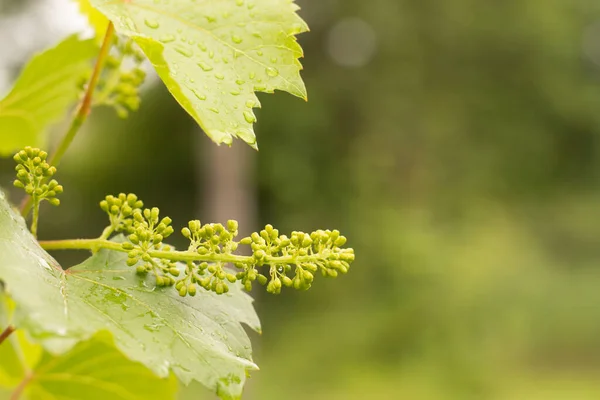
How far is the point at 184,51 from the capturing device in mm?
679

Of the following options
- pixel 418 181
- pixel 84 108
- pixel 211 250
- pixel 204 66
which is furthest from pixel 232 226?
pixel 418 181

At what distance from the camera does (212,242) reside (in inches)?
24.8

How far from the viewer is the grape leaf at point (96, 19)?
1027mm

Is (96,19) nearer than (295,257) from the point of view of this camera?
No

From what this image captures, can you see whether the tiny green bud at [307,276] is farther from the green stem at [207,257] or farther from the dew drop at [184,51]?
the dew drop at [184,51]

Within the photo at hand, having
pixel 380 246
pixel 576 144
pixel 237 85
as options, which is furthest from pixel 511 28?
pixel 237 85

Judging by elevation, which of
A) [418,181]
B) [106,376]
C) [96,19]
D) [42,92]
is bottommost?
[418,181]

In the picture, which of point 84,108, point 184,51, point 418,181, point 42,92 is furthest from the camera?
point 418,181

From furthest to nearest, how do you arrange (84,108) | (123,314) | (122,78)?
(122,78) → (84,108) → (123,314)

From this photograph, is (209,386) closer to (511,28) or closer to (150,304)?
(150,304)

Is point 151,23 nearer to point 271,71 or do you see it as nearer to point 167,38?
point 167,38

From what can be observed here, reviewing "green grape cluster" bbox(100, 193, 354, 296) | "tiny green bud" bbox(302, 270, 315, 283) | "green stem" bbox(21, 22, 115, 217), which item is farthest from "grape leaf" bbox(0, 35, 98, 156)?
"tiny green bud" bbox(302, 270, 315, 283)

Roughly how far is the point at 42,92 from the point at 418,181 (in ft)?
35.4

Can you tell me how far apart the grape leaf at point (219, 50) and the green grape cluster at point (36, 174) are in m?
0.13
